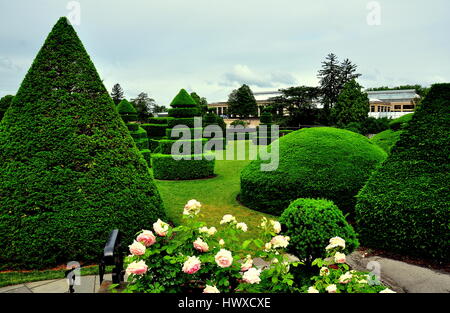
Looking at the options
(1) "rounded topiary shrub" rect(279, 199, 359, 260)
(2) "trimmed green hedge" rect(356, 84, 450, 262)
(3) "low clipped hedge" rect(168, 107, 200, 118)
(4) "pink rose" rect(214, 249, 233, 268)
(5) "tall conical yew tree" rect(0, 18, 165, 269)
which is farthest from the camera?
(3) "low clipped hedge" rect(168, 107, 200, 118)

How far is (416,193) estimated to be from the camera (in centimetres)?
599

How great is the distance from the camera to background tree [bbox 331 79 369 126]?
35625 millimetres

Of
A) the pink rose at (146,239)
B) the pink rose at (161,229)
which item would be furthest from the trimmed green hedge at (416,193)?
the pink rose at (146,239)

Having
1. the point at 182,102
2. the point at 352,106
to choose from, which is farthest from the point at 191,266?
the point at 352,106

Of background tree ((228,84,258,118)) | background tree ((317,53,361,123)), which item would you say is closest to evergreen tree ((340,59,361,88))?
background tree ((317,53,361,123))

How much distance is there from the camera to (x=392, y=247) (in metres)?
6.11

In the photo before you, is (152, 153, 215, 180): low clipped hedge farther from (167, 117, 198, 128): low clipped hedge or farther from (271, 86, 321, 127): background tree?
(271, 86, 321, 127): background tree

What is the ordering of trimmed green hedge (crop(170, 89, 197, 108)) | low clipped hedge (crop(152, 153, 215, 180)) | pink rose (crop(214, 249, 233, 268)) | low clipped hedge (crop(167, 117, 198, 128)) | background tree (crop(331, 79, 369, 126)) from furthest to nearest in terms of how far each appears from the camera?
background tree (crop(331, 79, 369, 126))
trimmed green hedge (crop(170, 89, 197, 108))
low clipped hedge (crop(167, 117, 198, 128))
low clipped hedge (crop(152, 153, 215, 180))
pink rose (crop(214, 249, 233, 268))

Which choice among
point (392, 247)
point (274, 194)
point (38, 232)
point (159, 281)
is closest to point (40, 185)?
point (38, 232)

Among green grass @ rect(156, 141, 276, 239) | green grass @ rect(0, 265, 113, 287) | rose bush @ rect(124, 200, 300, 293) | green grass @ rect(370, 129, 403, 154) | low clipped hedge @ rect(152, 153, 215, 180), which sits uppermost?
green grass @ rect(370, 129, 403, 154)

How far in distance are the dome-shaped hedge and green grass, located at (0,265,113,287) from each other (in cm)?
511

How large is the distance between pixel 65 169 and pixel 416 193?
684cm

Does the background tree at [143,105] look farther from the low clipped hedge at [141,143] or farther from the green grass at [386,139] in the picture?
the green grass at [386,139]

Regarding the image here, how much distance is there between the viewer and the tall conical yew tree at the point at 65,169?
526 centimetres
